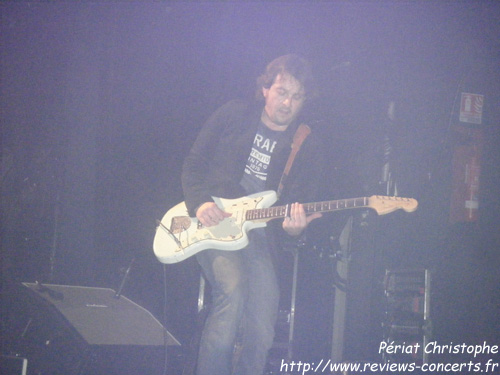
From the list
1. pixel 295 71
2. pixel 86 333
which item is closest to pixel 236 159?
pixel 295 71

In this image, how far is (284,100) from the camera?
2.95 meters

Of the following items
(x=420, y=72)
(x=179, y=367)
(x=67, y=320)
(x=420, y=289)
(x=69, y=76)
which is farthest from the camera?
(x=420, y=72)

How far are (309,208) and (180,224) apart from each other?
0.79 metres

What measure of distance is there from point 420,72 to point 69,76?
2.73 m

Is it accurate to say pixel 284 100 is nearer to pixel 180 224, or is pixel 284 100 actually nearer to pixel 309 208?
pixel 309 208

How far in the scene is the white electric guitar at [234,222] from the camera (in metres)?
2.62

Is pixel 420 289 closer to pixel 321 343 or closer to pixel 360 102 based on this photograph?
pixel 321 343

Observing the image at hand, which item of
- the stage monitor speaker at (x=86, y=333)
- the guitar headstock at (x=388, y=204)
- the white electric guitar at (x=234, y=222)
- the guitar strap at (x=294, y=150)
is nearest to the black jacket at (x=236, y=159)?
the guitar strap at (x=294, y=150)

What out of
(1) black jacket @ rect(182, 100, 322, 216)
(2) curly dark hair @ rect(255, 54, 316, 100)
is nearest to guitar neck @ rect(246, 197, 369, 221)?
(1) black jacket @ rect(182, 100, 322, 216)

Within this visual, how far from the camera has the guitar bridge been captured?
2811mm

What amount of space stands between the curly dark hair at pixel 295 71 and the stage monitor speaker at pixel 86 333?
1.67m

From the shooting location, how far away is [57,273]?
10.8 ft

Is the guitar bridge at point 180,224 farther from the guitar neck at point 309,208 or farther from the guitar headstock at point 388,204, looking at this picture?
the guitar headstock at point 388,204

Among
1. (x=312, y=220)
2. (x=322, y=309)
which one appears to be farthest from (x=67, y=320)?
(x=322, y=309)
